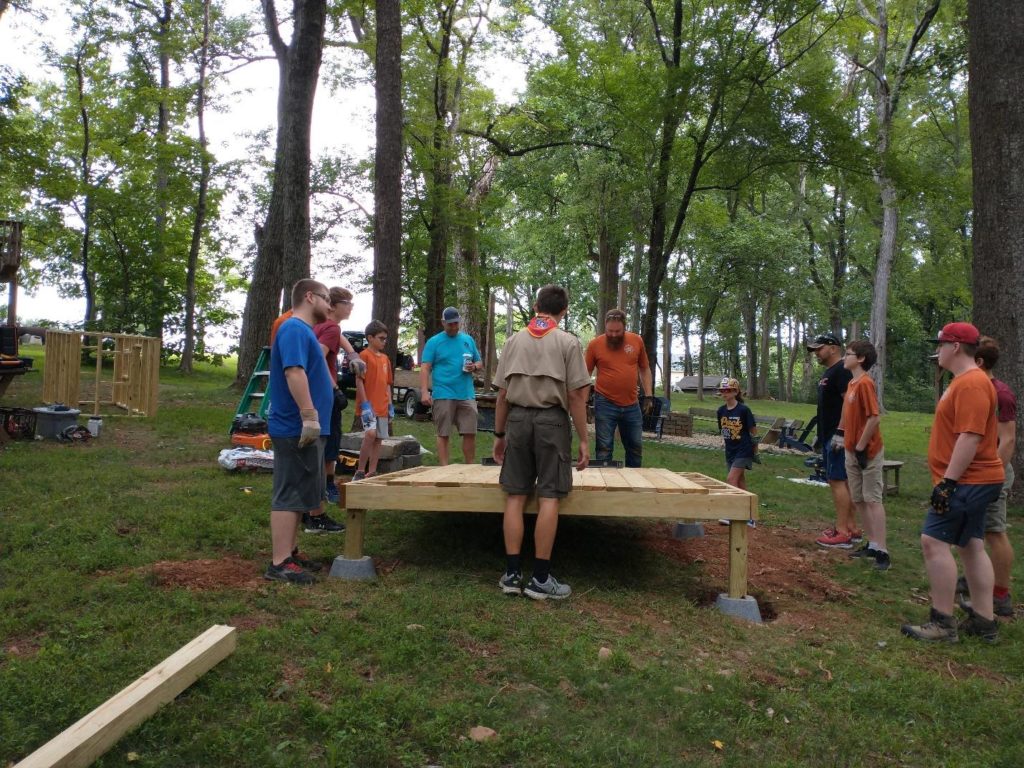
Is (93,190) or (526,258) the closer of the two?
(93,190)

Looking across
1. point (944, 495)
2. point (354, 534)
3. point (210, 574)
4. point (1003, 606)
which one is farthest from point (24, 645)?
point (1003, 606)

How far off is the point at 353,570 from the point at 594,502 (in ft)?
4.93

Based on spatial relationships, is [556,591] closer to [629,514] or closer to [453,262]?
[629,514]

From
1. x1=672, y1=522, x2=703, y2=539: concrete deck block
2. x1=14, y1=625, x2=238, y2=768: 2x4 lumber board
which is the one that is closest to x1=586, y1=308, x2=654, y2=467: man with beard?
x1=672, y1=522, x2=703, y2=539: concrete deck block

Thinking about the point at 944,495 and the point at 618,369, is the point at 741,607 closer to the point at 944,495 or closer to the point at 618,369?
the point at 944,495

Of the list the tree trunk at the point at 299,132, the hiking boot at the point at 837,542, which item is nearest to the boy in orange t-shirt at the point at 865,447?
the hiking boot at the point at 837,542

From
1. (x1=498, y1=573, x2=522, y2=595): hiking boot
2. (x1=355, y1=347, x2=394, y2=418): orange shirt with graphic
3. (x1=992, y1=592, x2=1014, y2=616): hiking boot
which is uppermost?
(x1=355, y1=347, x2=394, y2=418): orange shirt with graphic

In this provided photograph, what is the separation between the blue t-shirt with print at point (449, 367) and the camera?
755cm

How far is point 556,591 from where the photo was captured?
4379 mm

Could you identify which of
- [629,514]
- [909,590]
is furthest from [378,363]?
[909,590]

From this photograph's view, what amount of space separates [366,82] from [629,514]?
21774mm

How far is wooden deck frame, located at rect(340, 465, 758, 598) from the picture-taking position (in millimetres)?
4461

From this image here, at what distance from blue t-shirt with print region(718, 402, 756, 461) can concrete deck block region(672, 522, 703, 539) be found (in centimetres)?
84

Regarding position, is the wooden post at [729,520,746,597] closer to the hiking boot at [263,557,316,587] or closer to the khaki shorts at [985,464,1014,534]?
the khaki shorts at [985,464,1014,534]
